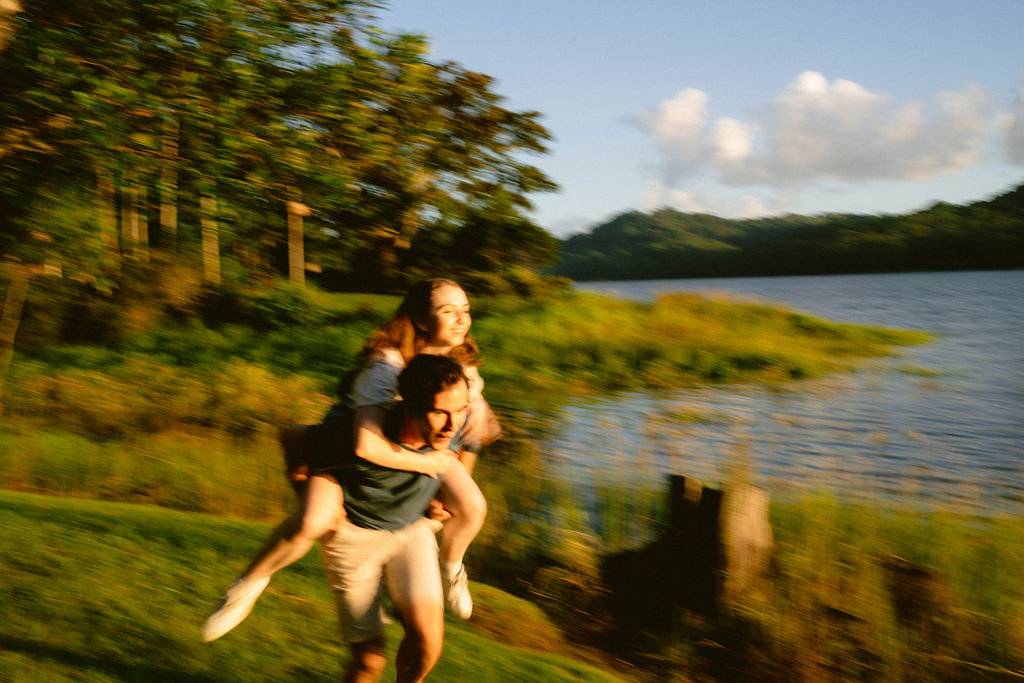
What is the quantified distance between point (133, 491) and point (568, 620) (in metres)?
4.80

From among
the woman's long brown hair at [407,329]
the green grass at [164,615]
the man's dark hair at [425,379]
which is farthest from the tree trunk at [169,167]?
the man's dark hair at [425,379]

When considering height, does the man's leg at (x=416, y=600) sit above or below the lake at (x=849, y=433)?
above

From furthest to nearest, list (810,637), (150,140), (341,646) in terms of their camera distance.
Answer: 1. (150,140)
2. (810,637)
3. (341,646)

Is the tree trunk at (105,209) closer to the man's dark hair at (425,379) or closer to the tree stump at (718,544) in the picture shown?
the tree stump at (718,544)

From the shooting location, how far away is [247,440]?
12281 millimetres

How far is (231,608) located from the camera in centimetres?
366

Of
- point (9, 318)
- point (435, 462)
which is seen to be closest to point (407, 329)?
point (435, 462)

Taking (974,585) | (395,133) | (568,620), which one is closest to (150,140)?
(395,133)

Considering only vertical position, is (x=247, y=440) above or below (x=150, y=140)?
below

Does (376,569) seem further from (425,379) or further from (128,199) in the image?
(128,199)

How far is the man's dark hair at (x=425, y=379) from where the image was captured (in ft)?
10.9

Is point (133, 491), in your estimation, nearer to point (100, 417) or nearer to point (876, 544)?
point (100, 417)

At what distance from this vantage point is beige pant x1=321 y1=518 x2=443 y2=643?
11.7ft

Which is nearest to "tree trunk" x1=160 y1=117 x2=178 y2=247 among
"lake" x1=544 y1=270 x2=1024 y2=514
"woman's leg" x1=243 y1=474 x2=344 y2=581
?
"lake" x1=544 y1=270 x2=1024 y2=514
